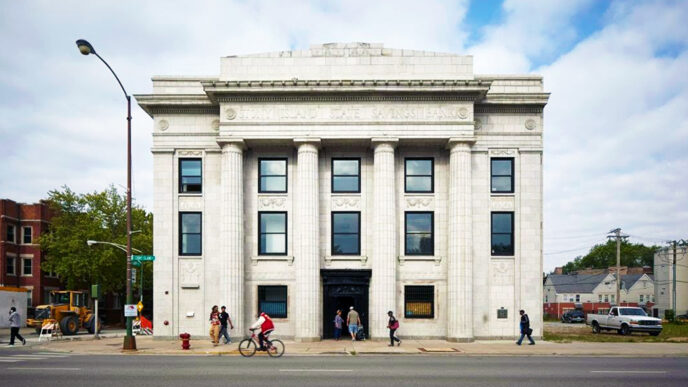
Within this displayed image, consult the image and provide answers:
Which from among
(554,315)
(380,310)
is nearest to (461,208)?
(380,310)

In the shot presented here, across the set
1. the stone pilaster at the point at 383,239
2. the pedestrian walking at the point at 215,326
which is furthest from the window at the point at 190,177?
the stone pilaster at the point at 383,239

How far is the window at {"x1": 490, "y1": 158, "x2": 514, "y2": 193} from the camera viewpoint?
31312mm

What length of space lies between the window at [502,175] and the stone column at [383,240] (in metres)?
5.47

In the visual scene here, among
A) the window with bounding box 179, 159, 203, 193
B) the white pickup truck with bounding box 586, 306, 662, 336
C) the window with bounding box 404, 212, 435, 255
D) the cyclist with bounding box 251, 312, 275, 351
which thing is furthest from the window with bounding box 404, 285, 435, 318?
the white pickup truck with bounding box 586, 306, 662, 336

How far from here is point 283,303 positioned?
102 feet

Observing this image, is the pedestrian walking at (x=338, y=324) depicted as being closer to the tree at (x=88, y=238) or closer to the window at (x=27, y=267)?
the tree at (x=88, y=238)

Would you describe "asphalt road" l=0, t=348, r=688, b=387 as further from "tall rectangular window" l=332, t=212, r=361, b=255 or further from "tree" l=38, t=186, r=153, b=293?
"tree" l=38, t=186, r=153, b=293

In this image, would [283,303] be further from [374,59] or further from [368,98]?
[374,59]

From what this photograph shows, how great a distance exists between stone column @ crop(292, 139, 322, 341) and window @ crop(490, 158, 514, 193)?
9.40 meters

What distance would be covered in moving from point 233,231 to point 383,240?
302 inches

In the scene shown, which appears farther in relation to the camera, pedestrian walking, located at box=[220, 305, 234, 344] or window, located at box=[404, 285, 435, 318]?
window, located at box=[404, 285, 435, 318]

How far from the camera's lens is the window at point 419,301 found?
3092 centimetres

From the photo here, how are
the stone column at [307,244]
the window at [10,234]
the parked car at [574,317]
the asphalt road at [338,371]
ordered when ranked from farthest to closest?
the parked car at [574,317] < the window at [10,234] < the stone column at [307,244] < the asphalt road at [338,371]

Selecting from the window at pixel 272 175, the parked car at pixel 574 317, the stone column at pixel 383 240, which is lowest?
the parked car at pixel 574 317
